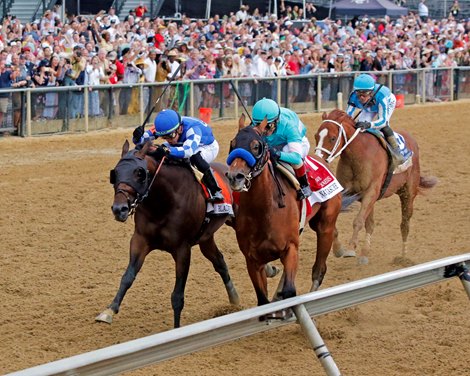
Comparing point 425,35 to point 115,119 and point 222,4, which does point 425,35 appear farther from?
point 115,119

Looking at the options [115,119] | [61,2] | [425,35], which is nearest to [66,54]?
[115,119]

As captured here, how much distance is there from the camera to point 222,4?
3116 centimetres

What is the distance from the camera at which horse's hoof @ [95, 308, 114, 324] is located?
7129 mm

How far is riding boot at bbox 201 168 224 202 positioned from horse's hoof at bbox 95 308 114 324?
1.16 m

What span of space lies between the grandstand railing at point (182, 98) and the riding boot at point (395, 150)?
4901 millimetres

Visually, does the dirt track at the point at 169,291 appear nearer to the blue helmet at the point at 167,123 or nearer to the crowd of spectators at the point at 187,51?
the blue helmet at the point at 167,123

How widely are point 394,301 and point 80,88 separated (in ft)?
32.1

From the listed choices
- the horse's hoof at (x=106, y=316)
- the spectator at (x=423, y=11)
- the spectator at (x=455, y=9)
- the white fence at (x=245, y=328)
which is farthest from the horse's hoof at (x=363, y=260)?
the spectator at (x=455, y=9)

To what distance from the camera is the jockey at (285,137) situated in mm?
6797

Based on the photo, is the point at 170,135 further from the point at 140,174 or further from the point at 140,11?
the point at 140,11

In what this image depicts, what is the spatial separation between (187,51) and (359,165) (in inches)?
422

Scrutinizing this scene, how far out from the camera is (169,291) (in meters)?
8.31

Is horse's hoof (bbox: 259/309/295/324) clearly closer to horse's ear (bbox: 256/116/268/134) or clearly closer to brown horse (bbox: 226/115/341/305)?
brown horse (bbox: 226/115/341/305)

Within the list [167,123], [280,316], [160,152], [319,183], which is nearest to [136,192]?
[160,152]
